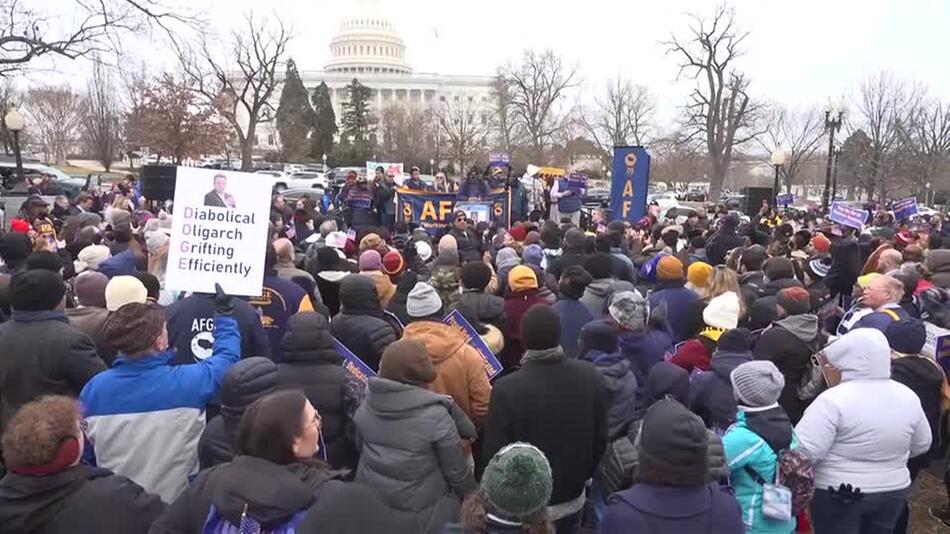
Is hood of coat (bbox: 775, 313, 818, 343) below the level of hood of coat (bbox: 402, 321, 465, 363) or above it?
above

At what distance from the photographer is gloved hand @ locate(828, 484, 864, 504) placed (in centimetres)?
383

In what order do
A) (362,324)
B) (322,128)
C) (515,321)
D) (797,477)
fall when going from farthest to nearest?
1. (322,128)
2. (515,321)
3. (362,324)
4. (797,477)

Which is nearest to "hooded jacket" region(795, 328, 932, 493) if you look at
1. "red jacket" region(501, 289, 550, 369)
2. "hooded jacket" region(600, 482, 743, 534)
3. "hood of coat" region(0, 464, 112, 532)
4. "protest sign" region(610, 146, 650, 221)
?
"hooded jacket" region(600, 482, 743, 534)

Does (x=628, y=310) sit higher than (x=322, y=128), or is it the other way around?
(x=322, y=128)

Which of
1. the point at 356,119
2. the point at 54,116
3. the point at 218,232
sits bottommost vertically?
the point at 218,232

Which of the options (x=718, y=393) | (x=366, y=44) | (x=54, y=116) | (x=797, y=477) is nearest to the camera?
(x=797, y=477)

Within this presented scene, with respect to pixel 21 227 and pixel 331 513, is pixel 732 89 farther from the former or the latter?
pixel 331 513

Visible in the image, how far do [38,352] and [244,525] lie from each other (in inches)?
90.5

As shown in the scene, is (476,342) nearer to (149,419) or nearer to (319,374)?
(319,374)

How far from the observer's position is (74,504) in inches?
99.4

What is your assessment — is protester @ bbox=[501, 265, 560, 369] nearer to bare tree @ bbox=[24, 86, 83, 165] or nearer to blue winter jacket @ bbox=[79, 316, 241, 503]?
blue winter jacket @ bbox=[79, 316, 241, 503]

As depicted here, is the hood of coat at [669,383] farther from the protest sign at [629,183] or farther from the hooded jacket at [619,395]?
the protest sign at [629,183]

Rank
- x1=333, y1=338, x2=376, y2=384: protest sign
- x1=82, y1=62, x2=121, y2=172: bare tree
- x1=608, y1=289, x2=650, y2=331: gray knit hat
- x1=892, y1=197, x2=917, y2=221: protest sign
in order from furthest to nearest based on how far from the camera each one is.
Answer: x1=82, y1=62, x2=121, y2=172: bare tree, x1=892, y1=197, x2=917, y2=221: protest sign, x1=608, y1=289, x2=650, y2=331: gray knit hat, x1=333, y1=338, x2=376, y2=384: protest sign

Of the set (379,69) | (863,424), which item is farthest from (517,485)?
(379,69)
